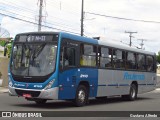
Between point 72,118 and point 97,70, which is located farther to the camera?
point 97,70

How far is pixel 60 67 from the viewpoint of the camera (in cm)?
1623

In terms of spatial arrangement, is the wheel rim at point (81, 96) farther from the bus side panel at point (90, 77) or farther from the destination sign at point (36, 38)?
the destination sign at point (36, 38)

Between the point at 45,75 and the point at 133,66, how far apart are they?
852cm

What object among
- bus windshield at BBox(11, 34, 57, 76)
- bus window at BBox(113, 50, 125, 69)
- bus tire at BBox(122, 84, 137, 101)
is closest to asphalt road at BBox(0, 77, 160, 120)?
bus windshield at BBox(11, 34, 57, 76)

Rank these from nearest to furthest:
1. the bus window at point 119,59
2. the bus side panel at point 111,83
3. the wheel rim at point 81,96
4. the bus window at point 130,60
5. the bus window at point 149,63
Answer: the wheel rim at point 81,96 < the bus side panel at point 111,83 < the bus window at point 119,59 < the bus window at point 130,60 < the bus window at point 149,63

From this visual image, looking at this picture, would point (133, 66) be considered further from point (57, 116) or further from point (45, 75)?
point (57, 116)

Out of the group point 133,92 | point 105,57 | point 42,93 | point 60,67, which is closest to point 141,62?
point 133,92

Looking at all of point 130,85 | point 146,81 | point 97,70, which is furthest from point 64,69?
point 146,81

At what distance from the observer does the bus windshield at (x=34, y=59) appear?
16.1 metres

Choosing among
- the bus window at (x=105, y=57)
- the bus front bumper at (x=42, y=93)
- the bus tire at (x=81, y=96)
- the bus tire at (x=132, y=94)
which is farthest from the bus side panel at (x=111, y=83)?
the bus front bumper at (x=42, y=93)

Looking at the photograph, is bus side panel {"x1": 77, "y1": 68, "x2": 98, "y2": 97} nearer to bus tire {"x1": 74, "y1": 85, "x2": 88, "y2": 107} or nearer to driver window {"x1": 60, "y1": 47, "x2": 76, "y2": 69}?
bus tire {"x1": 74, "y1": 85, "x2": 88, "y2": 107}

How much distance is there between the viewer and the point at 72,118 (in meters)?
13.2

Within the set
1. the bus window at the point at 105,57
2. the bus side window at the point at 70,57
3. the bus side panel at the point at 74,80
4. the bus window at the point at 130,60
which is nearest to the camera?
the bus side panel at the point at 74,80

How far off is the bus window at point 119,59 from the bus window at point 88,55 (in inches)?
89.1
